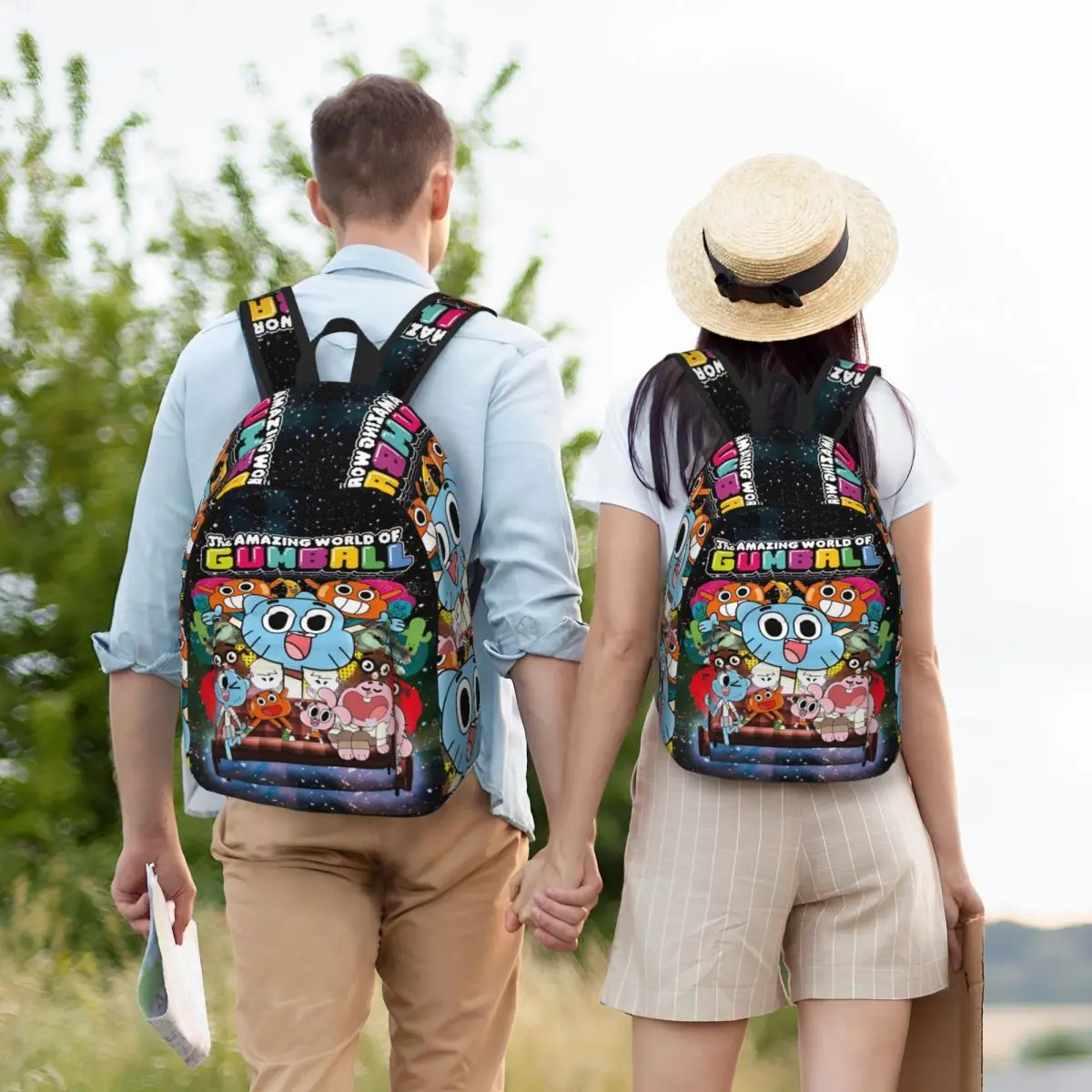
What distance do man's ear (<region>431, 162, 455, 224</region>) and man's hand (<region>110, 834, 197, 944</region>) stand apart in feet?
3.59

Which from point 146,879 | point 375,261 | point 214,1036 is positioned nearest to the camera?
point 375,261

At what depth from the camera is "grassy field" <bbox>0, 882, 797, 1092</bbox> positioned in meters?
3.95

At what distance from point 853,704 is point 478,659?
59cm

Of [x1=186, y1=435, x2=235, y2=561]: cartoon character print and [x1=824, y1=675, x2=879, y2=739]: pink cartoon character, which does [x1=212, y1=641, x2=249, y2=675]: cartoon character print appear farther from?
[x1=824, y1=675, x2=879, y2=739]: pink cartoon character

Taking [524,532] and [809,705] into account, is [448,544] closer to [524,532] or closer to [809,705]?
[524,532]

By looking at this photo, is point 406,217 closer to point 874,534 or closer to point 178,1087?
point 874,534

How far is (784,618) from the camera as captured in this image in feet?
6.15

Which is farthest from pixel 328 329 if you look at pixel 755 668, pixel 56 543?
pixel 56 543

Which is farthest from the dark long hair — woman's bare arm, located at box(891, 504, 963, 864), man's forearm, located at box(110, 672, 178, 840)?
man's forearm, located at box(110, 672, 178, 840)

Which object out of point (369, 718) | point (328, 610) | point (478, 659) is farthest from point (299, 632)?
point (478, 659)

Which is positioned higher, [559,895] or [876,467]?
[876,467]

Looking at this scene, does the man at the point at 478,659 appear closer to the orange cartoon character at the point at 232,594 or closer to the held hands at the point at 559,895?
the held hands at the point at 559,895

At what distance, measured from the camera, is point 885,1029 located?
1.91 metres

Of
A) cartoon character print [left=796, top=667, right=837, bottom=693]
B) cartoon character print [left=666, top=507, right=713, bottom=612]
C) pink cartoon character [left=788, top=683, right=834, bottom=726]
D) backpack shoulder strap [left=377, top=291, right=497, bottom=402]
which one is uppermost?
backpack shoulder strap [left=377, top=291, right=497, bottom=402]
